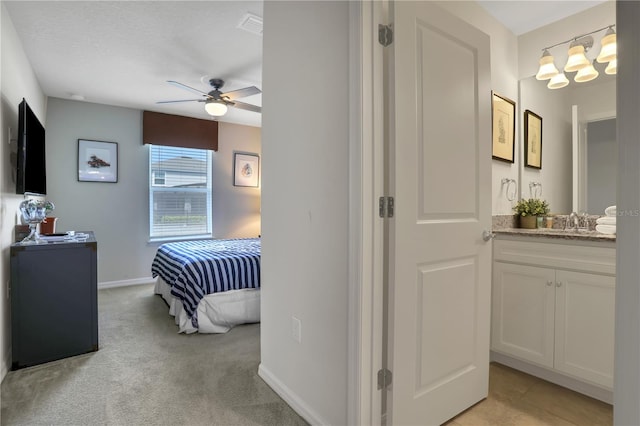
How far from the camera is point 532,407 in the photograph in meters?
1.78

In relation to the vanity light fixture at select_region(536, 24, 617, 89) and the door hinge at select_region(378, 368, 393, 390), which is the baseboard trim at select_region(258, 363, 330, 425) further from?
the vanity light fixture at select_region(536, 24, 617, 89)

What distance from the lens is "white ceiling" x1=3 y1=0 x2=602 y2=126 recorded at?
2.24 m

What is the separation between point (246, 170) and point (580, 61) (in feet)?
14.2

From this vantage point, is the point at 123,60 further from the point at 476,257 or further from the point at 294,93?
the point at 476,257

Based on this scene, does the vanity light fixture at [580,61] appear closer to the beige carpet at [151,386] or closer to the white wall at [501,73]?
the white wall at [501,73]

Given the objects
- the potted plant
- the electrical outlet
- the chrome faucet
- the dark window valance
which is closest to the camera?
the electrical outlet

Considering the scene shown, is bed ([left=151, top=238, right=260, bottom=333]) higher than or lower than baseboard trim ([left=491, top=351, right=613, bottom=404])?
higher

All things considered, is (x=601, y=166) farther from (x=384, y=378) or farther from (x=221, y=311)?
(x=221, y=311)

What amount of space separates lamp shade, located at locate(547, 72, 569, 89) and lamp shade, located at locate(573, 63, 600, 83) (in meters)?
0.07

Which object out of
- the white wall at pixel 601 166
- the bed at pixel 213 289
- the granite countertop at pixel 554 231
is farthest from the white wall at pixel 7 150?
the white wall at pixel 601 166

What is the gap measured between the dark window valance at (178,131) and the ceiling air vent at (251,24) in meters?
2.67

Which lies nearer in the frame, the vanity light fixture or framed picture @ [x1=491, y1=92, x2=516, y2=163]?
the vanity light fixture

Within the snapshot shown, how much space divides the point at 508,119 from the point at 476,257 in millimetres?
1354

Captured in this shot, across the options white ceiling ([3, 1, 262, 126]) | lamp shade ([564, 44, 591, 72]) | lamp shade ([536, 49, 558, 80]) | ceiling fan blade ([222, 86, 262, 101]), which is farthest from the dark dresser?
lamp shade ([564, 44, 591, 72])
